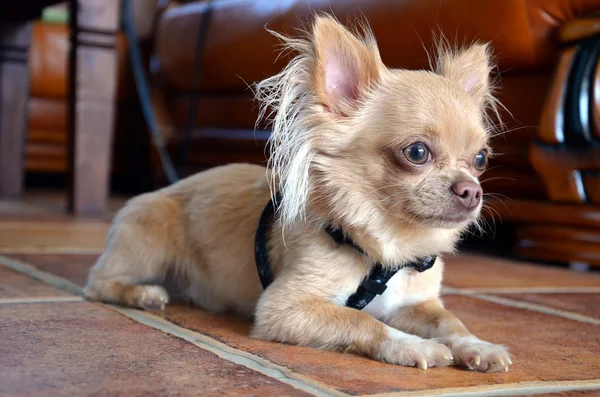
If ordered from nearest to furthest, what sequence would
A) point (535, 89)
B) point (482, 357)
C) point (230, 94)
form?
point (482, 357)
point (535, 89)
point (230, 94)

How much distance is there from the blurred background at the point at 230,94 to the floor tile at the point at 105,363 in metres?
0.69

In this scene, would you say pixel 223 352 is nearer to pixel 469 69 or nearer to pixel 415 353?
pixel 415 353

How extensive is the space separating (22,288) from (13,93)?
2.53 meters

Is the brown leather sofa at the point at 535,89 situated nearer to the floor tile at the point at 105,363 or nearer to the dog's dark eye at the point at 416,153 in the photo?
the dog's dark eye at the point at 416,153

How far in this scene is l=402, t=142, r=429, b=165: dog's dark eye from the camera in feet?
4.64

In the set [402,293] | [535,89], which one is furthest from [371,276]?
[535,89]

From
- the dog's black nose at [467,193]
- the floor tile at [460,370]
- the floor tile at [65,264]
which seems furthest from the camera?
the floor tile at [65,264]

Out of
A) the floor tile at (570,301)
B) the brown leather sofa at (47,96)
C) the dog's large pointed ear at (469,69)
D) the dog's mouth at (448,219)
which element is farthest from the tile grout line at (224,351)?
the brown leather sofa at (47,96)

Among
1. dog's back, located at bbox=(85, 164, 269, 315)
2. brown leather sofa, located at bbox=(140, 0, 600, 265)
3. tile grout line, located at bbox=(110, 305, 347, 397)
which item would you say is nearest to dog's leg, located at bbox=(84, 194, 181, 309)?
dog's back, located at bbox=(85, 164, 269, 315)

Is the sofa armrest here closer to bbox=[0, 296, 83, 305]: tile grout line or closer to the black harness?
the black harness

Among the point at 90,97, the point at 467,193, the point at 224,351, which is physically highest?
the point at 467,193

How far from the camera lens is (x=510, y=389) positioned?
44.2 inches

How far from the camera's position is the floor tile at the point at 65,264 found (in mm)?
1971

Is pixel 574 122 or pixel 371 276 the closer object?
pixel 371 276
